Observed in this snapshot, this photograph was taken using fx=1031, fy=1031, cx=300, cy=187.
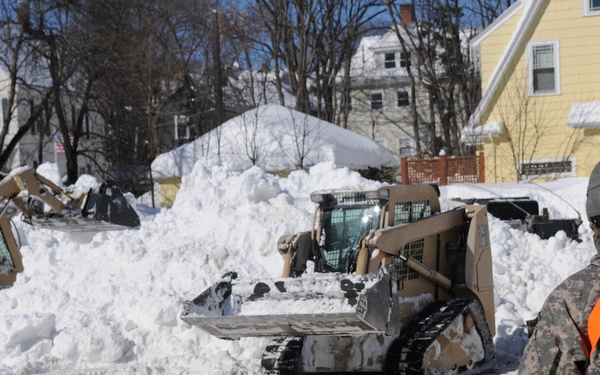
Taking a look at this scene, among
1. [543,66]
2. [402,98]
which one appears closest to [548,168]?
[543,66]

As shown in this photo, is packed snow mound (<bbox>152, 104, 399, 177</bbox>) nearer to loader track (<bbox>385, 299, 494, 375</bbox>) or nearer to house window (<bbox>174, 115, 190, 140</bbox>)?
house window (<bbox>174, 115, 190, 140</bbox>)

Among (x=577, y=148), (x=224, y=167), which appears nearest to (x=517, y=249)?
(x=224, y=167)

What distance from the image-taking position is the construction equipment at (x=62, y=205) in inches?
494

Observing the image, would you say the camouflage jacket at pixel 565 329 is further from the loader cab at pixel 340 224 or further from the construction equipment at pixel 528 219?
the construction equipment at pixel 528 219

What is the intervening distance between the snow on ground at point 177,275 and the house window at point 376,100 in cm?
3779

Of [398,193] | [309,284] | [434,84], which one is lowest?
[309,284]

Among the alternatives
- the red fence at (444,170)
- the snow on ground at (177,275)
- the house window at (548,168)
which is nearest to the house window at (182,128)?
the red fence at (444,170)

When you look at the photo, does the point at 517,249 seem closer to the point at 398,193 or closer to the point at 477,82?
the point at 398,193

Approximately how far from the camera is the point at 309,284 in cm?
900

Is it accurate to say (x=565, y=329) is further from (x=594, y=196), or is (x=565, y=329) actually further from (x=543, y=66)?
(x=543, y=66)

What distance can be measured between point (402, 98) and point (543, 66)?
30.5 m

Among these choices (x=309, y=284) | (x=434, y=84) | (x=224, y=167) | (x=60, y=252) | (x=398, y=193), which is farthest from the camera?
(x=434, y=84)

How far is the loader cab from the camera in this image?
10359 millimetres

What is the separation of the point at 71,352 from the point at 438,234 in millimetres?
4556
